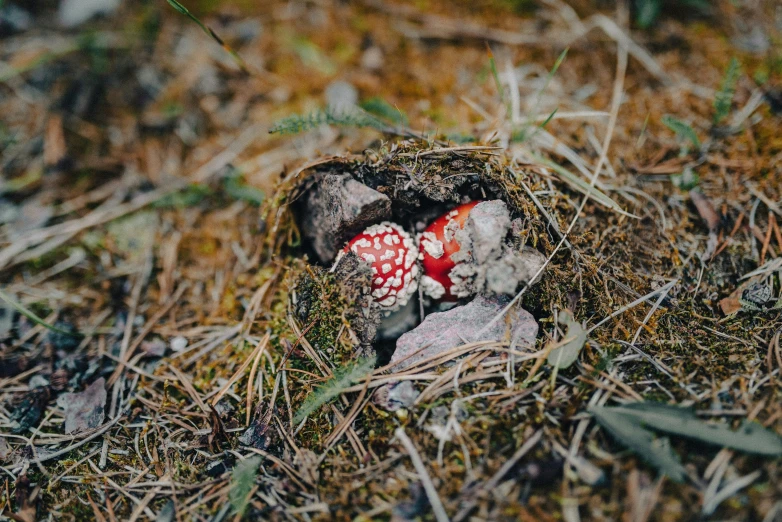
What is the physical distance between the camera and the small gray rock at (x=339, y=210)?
7.59ft

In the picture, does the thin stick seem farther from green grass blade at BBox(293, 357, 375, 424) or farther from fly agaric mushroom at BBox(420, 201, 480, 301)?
fly agaric mushroom at BBox(420, 201, 480, 301)

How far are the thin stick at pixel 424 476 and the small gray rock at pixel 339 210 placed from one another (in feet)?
3.25

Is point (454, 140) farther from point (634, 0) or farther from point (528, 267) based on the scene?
point (634, 0)

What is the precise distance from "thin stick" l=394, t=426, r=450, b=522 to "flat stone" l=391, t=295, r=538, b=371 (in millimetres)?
316

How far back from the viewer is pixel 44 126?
11.2 ft

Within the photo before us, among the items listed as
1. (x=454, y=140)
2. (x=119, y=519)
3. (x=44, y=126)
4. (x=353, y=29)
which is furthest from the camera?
(x=353, y=29)

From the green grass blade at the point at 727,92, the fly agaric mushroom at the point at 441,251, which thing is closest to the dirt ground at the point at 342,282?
the green grass blade at the point at 727,92

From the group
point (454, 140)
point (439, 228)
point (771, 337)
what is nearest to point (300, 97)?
point (454, 140)

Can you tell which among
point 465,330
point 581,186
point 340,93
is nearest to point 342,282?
point 465,330

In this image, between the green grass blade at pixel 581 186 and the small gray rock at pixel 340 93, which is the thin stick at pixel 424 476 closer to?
the green grass blade at pixel 581 186

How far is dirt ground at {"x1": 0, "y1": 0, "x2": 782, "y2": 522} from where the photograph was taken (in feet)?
6.18

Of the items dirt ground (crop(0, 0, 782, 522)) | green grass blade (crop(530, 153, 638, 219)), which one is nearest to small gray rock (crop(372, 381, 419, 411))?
dirt ground (crop(0, 0, 782, 522))

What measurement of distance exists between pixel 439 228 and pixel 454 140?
56 centimetres

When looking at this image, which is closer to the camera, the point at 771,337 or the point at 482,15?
the point at 771,337
